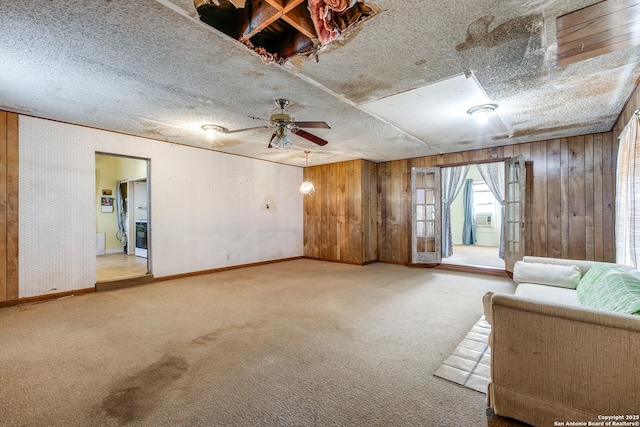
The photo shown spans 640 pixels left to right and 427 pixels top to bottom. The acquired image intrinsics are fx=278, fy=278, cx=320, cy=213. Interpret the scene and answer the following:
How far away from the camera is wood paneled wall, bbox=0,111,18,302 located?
134 inches

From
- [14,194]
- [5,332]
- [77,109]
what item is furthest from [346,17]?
[14,194]

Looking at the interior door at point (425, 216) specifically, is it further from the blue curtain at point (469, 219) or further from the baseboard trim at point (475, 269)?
the blue curtain at point (469, 219)

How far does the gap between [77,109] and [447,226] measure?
765 cm

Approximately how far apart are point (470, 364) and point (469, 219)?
8379 mm

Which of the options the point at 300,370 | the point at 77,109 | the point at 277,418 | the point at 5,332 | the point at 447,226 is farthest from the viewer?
the point at 447,226

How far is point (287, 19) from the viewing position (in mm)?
1698

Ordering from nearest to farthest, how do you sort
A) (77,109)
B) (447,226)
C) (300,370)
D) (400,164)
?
(300,370) → (77,109) → (400,164) → (447,226)

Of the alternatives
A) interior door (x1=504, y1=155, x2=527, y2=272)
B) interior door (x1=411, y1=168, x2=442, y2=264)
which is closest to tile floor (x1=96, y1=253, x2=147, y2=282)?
interior door (x1=411, y1=168, x2=442, y2=264)

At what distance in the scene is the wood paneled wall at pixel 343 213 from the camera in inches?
249

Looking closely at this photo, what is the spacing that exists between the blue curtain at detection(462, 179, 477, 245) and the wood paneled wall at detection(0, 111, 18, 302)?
10.6 meters

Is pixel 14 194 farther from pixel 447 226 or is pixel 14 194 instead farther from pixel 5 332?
pixel 447 226

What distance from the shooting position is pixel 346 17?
1786 millimetres

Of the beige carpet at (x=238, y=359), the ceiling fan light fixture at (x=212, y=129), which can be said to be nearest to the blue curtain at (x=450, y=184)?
the beige carpet at (x=238, y=359)

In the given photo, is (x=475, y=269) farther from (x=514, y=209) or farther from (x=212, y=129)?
(x=212, y=129)
